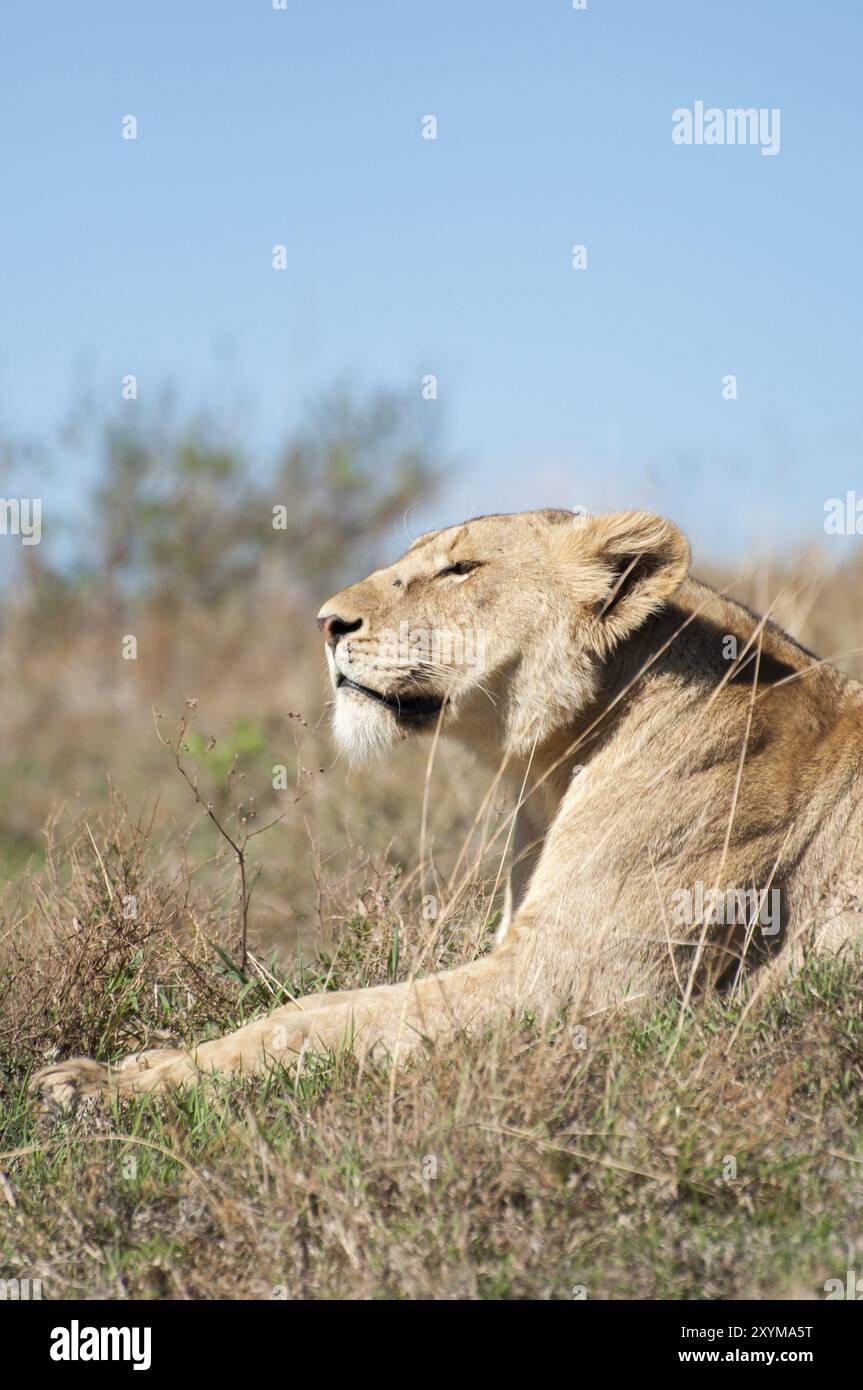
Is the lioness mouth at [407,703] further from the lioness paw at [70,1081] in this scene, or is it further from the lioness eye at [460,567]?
the lioness paw at [70,1081]

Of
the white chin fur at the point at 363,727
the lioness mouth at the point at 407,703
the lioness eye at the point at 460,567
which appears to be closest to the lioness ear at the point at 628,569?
the lioness eye at the point at 460,567

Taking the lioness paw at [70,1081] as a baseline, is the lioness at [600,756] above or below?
above

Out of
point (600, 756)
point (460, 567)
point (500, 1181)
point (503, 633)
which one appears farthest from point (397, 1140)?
point (460, 567)

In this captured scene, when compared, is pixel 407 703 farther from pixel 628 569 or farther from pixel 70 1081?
pixel 70 1081

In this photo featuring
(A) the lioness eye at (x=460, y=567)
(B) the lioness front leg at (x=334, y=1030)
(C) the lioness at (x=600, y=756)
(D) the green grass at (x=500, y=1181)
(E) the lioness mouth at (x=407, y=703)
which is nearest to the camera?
(D) the green grass at (x=500, y=1181)

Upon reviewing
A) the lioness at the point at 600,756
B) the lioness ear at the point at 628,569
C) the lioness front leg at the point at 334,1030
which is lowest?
the lioness front leg at the point at 334,1030

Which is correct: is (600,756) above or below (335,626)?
below

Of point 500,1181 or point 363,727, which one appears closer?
point 500,1181

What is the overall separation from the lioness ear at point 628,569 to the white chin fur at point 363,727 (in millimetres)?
701

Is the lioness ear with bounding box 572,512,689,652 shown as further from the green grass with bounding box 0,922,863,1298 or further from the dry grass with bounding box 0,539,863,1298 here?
the green grass with bounding box 0,922,863,1298

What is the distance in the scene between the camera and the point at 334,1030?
416 centimetres

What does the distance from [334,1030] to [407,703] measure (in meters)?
1.07

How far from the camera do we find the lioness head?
4637 mm

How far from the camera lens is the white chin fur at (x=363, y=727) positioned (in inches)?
187
